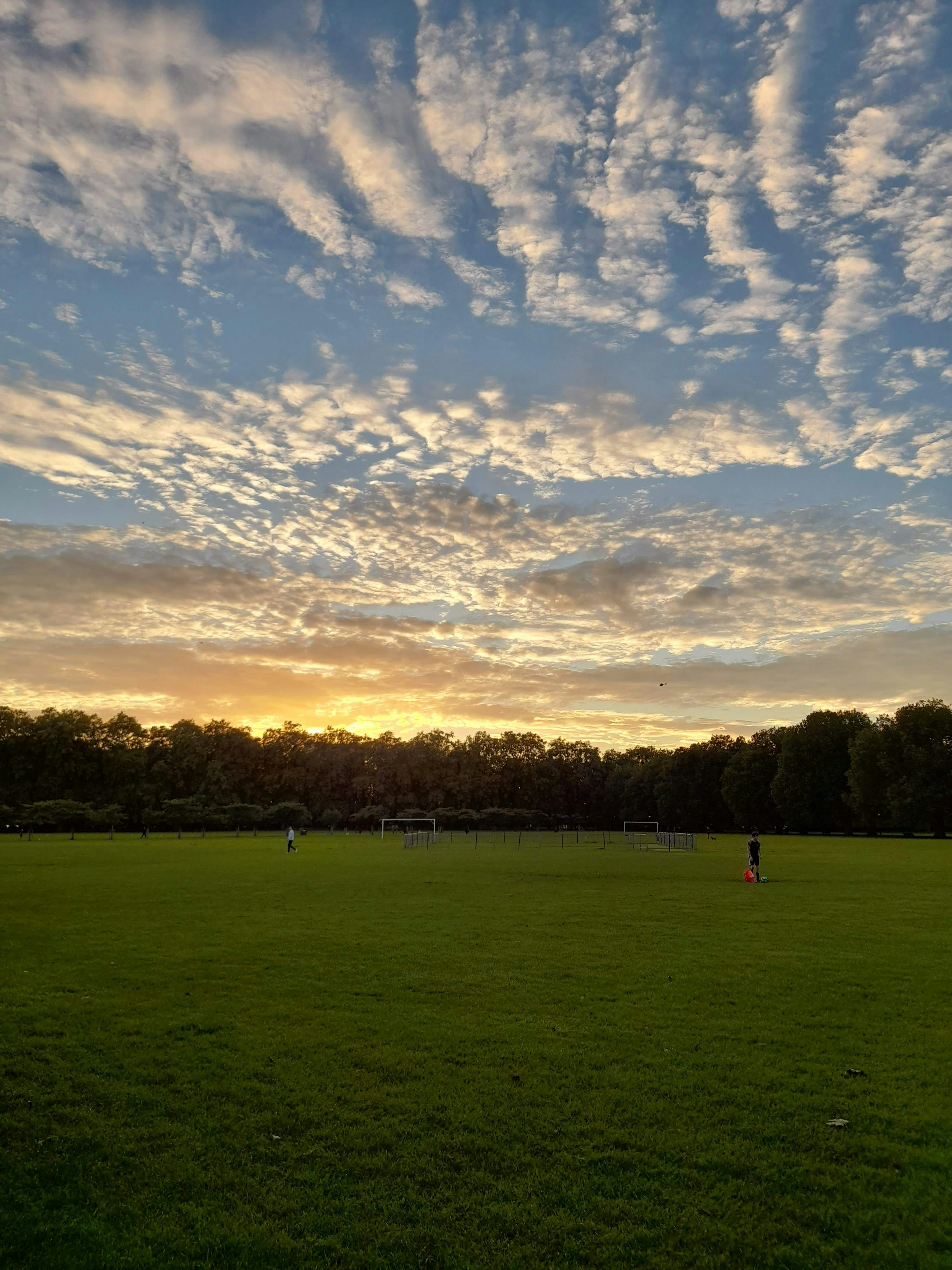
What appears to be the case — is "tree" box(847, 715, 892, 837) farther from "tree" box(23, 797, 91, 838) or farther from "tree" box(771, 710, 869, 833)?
"tree" box(23, 797, 91, 838)

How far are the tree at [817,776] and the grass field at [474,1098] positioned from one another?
91286 millimetres

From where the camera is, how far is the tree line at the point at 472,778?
3607 inches

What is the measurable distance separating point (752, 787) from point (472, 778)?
45972mm

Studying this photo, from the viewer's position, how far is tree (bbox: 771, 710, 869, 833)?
4114 inches

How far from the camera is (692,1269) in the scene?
19.7ft

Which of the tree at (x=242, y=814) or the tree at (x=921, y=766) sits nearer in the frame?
the tree at (x=921, y=766)

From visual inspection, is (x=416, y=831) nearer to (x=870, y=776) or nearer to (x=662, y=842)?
(x=662, y=842)

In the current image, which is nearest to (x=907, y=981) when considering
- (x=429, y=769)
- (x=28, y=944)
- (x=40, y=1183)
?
(x=40, y=1183)

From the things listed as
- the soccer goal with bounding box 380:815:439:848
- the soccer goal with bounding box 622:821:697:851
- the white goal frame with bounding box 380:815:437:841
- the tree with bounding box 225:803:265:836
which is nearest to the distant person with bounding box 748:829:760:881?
the soccer goal with bounding box 622:821:697:851

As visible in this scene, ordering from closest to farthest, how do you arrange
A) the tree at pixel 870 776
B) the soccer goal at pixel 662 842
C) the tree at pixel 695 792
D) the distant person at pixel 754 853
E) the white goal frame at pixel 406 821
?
the distant person at pixel 754 853 < the soccer goal at pixel 662 842 < the tree at pixel 870 776 < the white goal frame at pixel 406 821 < the tree at pixel 695 792

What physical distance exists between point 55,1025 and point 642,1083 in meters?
7.94

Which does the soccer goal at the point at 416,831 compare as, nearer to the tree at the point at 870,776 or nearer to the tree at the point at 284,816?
the tree at the point at 284,816

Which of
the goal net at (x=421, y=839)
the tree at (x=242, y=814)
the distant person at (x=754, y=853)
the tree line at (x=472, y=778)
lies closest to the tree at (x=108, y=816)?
the tree line at (x=472, y=778)

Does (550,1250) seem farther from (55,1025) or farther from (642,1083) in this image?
(55,1025)
